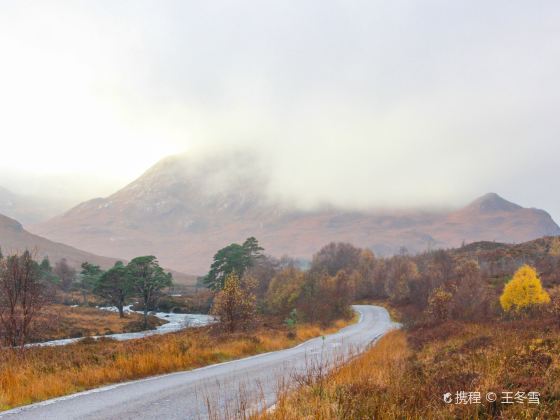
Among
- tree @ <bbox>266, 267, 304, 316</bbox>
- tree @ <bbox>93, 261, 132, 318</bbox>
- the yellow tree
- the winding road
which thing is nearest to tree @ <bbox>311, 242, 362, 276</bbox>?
tree @ <bbox>266, 267, 304, 316</bbox>

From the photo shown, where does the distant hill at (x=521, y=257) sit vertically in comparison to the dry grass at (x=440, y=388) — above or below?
below

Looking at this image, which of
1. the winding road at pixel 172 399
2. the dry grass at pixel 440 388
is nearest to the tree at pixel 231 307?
the winding road at pixel 172 399

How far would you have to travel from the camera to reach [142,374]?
13.5 m

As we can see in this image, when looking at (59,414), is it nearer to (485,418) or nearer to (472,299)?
(485,418)

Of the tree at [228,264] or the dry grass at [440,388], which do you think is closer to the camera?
the dry grass at [440,388]

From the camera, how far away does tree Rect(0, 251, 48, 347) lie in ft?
51.8

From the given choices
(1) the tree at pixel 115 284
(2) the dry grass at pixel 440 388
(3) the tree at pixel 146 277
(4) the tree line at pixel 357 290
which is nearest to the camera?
(2) the dry grass at pixel 440 388

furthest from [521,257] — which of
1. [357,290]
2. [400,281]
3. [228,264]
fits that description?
[228,264]

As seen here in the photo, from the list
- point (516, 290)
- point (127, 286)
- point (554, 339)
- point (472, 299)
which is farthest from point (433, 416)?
point (127, 286)

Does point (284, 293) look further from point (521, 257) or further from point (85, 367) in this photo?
point (521, 257)

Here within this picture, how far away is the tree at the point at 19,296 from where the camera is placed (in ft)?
51.8

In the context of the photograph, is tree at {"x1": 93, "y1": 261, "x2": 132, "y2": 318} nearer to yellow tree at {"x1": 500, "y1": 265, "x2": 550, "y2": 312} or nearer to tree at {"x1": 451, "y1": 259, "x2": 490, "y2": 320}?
tree at {"x1": 451, "y1": 259, "x2": 490, "y2": 320}

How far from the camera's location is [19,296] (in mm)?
15891

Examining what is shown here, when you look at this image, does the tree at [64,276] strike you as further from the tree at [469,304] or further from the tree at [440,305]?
the tree at [440,305]
